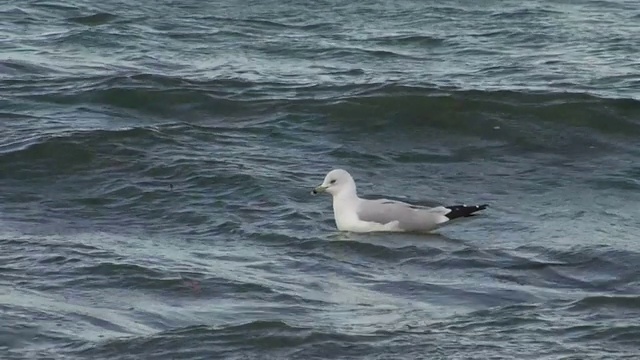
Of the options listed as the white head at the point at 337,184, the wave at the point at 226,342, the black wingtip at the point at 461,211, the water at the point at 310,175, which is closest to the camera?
the wave at the point at 226,342

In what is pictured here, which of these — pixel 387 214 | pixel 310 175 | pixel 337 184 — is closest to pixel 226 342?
pixel 387 214

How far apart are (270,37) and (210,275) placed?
25.7 feet

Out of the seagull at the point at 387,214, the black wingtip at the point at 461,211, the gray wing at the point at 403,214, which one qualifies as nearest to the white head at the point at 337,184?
the seagull at the point at 387,214

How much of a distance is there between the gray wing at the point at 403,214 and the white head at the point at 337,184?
19 centimetres

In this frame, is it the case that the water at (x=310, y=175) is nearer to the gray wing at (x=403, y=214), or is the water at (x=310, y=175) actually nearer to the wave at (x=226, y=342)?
the wave at (x=226, y=342)

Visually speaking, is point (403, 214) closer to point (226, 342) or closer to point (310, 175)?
point (310, 175)

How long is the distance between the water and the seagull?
0.13 meters

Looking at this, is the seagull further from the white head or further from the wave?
the wave

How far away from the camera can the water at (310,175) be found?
7.42 meters

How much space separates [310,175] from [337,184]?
967 millimetres

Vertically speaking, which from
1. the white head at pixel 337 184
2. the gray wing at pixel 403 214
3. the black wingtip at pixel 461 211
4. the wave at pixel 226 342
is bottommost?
the gray wing at pixel 403 214

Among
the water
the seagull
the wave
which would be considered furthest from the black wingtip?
the wave

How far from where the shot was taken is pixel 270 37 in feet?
52.6

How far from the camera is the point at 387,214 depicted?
10102mm
